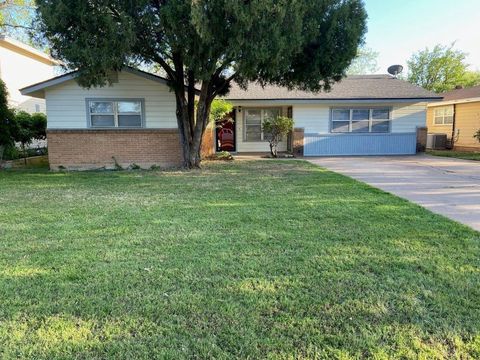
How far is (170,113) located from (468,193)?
9433 mm

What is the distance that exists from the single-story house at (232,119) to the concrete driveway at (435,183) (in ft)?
15.3

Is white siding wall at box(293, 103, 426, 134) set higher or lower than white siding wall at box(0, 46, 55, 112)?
lower

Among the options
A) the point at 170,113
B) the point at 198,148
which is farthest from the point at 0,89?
the point at 198,148

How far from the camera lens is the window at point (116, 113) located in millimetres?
12906

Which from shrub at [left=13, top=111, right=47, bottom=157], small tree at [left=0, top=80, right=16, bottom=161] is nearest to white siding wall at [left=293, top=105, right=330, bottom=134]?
shrub at [left=13, top=111, right=47, bottom=157]

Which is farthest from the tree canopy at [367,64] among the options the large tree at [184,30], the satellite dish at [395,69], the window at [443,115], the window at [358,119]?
the large tree at [184,30]

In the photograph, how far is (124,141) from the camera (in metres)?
13.0

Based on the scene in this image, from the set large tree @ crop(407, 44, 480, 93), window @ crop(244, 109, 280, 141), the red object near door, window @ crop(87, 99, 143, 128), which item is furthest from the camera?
large tree @ crop(407, 44, 480, 93)

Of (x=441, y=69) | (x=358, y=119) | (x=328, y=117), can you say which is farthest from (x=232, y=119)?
(x=441, y=69)

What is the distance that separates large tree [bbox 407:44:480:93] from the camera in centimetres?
3625

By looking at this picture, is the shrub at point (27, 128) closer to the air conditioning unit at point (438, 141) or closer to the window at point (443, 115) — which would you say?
the air conditioning unit at point (438, 141)

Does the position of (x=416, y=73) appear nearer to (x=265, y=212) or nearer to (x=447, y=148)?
(x=447, y=148)

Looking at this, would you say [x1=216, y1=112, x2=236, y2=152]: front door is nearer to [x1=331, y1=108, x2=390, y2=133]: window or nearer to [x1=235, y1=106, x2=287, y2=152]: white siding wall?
[x1=235, y1=106, x2=287, y2=152]: white siding wall

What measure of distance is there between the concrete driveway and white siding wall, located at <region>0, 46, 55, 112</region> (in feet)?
53.0
